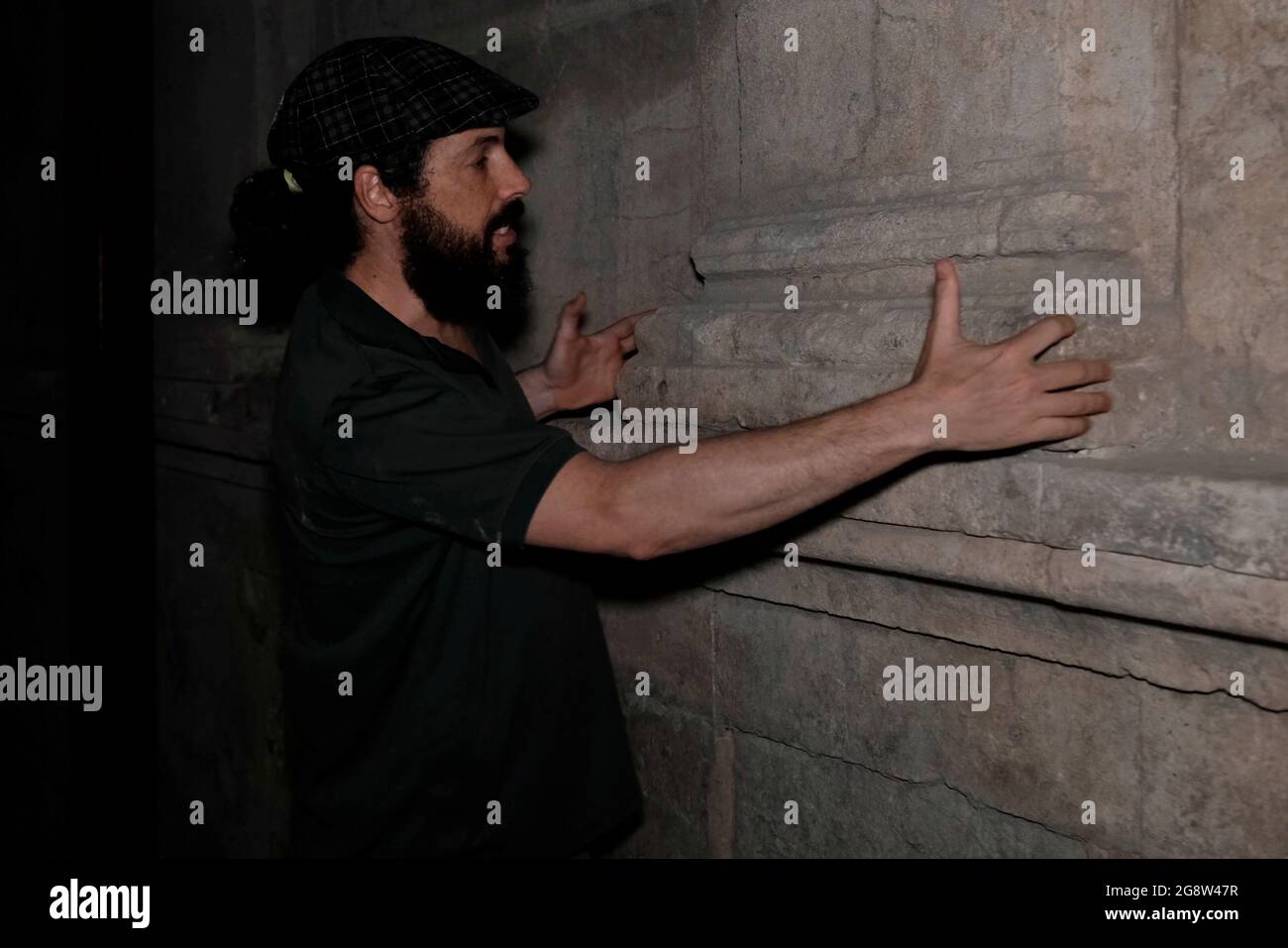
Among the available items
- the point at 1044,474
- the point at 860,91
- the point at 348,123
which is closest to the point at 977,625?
the point at 1044,474

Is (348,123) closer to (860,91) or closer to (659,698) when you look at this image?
(860,91)

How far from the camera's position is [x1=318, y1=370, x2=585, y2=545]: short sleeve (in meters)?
2.08

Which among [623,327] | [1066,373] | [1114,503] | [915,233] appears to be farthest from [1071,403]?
[623,327]

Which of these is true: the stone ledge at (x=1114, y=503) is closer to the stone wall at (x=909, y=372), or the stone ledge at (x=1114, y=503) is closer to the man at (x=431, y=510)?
the stone wall at (x=909, y=372)

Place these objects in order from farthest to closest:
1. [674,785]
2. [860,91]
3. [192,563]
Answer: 1. [192,563]
2. [674,785]
3. [860,91]

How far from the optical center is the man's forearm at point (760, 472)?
188 centimetres

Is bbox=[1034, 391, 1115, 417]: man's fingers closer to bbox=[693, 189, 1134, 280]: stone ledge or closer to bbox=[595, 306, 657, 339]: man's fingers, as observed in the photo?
bbox=[693, 189, 1134, 280]: stone ledge

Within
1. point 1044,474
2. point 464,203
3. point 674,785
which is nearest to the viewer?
point 1044,474

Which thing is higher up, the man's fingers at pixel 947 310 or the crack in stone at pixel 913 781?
the man's fingers at pixel 947 310

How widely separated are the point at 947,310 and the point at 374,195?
1.21 metres

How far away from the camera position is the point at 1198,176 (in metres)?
1.98

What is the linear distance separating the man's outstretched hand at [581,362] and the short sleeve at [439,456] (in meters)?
0.63

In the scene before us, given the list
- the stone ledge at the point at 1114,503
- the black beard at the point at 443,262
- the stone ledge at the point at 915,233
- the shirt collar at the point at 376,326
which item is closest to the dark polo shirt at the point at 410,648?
the shirt collar at the point at 376,326
